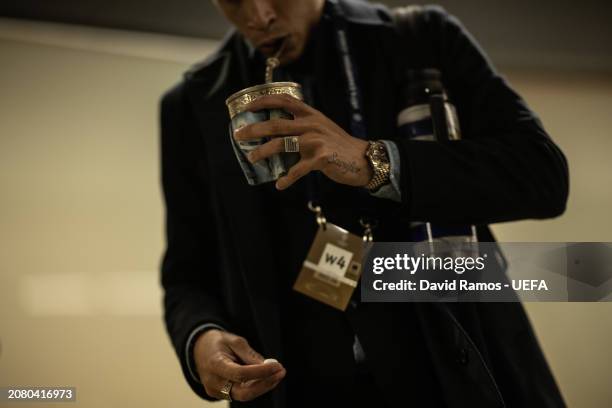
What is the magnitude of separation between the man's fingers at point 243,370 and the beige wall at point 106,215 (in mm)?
319

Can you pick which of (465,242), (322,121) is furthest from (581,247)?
(322,121)

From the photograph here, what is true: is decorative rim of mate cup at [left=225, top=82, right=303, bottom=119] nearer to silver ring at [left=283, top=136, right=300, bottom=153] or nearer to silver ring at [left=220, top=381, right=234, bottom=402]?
silver ring at [left=283, top=136, right=300, bottom=153]

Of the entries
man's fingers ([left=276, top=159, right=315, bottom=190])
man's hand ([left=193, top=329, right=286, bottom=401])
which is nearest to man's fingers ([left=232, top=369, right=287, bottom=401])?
man's hand ([left=193, top=329, right=286, bottom=401])

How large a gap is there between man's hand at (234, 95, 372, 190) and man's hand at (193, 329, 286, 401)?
0.81 feet

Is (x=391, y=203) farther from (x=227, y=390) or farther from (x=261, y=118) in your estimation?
(x=227, y=390)

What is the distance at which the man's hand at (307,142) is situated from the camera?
0.61 m

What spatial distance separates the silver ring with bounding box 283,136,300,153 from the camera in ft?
2.04

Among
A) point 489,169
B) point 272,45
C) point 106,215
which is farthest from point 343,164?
point 106,215

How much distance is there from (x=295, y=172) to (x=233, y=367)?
290 mm

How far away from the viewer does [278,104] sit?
62 centimetres

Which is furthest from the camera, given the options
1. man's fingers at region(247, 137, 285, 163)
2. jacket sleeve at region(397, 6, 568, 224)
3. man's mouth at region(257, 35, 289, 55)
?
man's mouth at region(257, 35, 289, 55)

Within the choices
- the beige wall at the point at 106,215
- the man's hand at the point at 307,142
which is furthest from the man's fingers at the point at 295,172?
the beige wall at the point at 106,215

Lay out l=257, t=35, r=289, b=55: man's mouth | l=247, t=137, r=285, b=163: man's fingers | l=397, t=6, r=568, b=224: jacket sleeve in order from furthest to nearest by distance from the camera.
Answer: l=257, t=35, r=289, b=55: man's mouth < l=397, t=6, r=568, b=224: jacket sleeve < l=247, t=137, r=285, b=163: man's fingers

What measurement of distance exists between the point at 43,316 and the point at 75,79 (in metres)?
0.71
